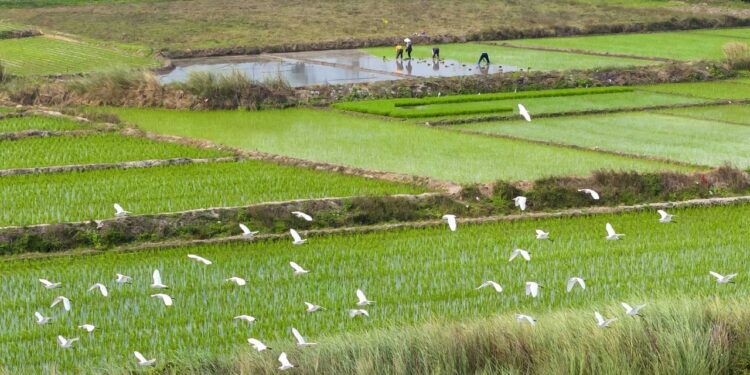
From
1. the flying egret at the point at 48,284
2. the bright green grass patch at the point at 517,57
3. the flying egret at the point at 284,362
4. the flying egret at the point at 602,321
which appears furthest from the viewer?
the bright green grass patch at the point at 517,57

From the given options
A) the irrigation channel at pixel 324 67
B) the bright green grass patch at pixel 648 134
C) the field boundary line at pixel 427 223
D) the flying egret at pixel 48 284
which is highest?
the flying egret at pixel 48 284

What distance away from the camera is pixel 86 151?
14.9 m

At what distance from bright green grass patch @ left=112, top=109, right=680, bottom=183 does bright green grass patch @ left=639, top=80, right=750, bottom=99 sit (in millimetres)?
6471

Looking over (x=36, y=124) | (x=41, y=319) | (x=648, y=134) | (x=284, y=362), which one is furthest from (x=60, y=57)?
(x=284, y=362)

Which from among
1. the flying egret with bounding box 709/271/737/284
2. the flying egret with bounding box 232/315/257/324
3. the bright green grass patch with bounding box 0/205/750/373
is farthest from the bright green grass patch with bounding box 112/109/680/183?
the flying egret with bounding box 232/315/257/324

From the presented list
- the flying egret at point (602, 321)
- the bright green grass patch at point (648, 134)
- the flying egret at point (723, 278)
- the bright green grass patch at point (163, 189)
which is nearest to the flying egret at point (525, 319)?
the flying egret at point (602, 321)

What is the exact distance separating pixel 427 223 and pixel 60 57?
16.4m

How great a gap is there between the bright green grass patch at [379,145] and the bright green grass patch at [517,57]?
23.3 ft

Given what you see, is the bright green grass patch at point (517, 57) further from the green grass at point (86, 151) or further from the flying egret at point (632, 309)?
the flying egret at point (632, 309)

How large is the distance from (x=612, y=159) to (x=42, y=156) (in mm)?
7440

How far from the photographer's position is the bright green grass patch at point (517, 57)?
24906 mm

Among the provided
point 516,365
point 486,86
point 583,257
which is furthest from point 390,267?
point 486,86

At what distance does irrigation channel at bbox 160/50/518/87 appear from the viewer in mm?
23375

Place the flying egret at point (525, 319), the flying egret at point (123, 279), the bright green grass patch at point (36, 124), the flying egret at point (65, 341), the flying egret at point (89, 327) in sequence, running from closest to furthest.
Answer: the flying egret at point (525, 319), the flying egret at point (65, 341), the flying egret at point (89, 327), the flying egret at point (123, 279), the bright green grass patch at point (36, 124)
